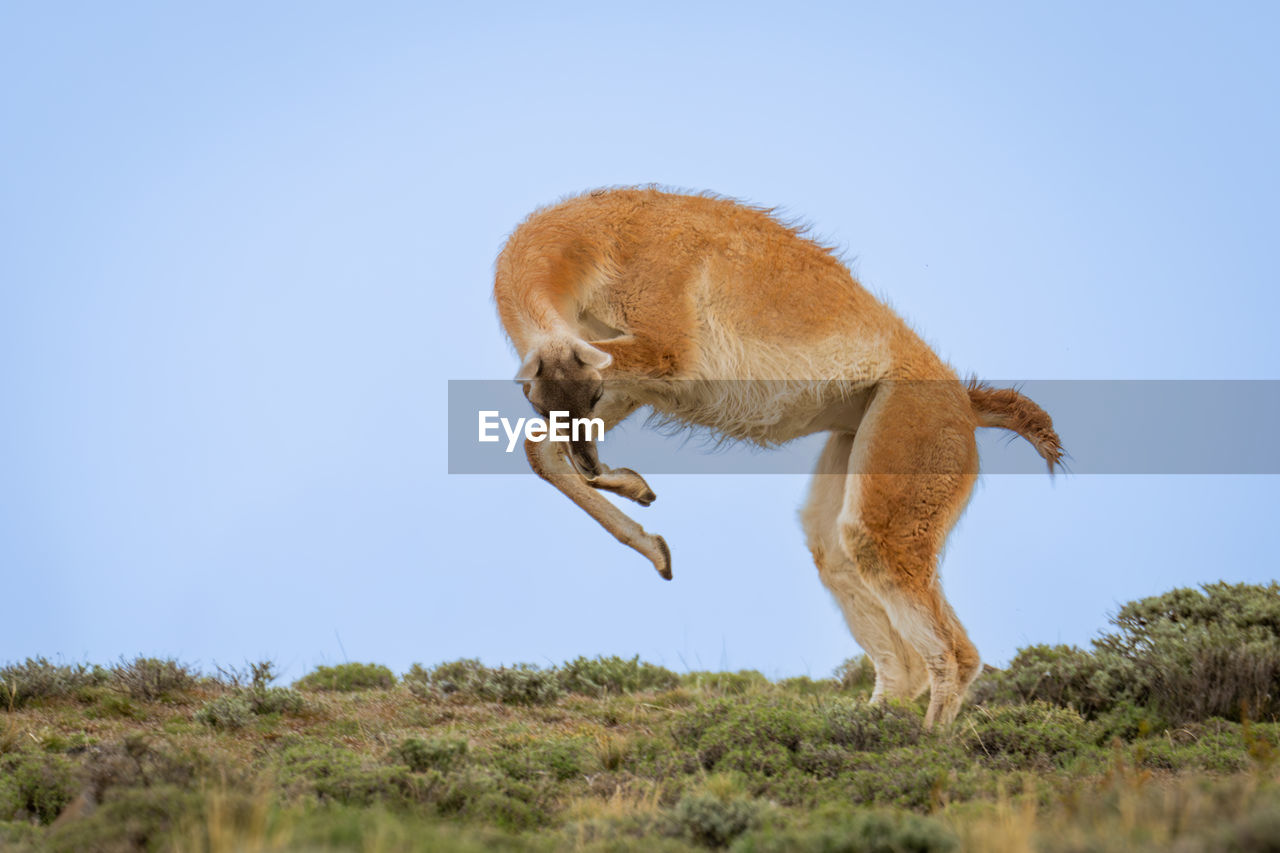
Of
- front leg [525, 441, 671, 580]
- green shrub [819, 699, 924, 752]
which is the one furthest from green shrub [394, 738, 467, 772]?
green shrub [819, 699, 924, 752]

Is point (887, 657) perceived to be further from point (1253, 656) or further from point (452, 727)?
point (452, 727)

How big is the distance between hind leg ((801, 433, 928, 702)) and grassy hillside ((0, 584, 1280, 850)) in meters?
0.73

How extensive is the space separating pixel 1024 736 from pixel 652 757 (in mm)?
2565

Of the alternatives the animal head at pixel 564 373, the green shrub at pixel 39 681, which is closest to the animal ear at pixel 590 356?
the animal head at pixel 564 373

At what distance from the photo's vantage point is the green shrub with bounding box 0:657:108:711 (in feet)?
29.1

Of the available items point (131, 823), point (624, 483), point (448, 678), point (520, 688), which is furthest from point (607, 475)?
point (448, 678)

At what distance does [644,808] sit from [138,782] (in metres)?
2.46

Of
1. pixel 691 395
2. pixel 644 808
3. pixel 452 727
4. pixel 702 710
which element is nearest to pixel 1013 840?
pixel 644 808

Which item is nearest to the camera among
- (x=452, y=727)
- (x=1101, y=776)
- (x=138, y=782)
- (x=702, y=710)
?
(x=138, y=782)

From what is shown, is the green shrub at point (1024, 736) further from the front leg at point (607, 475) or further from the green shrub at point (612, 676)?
the green shrub at point (612, 676)

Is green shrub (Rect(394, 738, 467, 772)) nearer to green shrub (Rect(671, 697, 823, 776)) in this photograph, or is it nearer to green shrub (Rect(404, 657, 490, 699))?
green shrub (Rect(671, 697, 823, 776))

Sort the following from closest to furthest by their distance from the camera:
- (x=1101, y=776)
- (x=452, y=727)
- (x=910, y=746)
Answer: (x=1101, y=776), (x=910, y=746), (x=452, y=727)

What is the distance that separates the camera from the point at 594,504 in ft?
24.5

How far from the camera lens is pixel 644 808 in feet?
17.7
